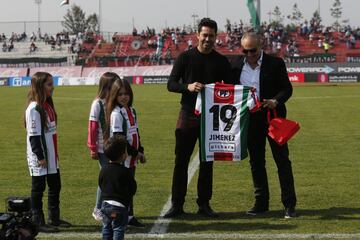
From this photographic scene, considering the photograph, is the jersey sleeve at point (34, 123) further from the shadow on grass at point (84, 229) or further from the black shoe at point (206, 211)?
the black shoe at point (206, 211)

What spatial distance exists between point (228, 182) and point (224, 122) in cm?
245

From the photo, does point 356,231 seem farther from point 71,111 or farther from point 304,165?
point 71,111

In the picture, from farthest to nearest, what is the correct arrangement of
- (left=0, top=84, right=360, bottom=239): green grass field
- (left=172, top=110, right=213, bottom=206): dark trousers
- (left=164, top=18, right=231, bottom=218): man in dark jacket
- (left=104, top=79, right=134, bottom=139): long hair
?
(left=172, top=110, right=213, bottom=206): dark trousers → (left=164, top=18, right=231, bottom=218): man in dark jacket → (left=0, top=84, right=360, bottom=239): green grass field → (left=104, top=79, right=134, bottom=139): long hair

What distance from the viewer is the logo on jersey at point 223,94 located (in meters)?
7.41

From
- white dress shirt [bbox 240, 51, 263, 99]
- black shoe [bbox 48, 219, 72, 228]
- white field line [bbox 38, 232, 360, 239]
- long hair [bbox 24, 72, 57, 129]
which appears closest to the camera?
white field line [bbox 38, 232, 360, 239]

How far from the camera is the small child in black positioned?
18.8 feet

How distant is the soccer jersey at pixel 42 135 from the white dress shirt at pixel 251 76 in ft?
6.97

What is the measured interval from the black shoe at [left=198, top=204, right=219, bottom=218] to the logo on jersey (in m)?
1.21

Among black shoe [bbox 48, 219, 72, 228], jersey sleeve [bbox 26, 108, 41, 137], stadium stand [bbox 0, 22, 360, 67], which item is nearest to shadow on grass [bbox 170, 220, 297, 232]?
black shoe [bbox 48, 219, 72, 228]

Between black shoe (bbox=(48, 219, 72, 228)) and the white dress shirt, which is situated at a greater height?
the white dress shirt

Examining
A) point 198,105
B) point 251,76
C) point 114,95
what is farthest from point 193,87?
point 114,95

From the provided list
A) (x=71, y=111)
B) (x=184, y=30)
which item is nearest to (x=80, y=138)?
(x=71, y=111)

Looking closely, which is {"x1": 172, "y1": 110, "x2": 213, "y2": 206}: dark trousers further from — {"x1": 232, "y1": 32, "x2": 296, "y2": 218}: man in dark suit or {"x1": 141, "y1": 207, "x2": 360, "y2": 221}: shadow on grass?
{"x1": 232, "y1": 32, "x2": 296, "y2": 218}: man in dark suit

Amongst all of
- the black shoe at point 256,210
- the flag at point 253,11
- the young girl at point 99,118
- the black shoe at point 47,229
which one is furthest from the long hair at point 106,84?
the flag at point 253,11
